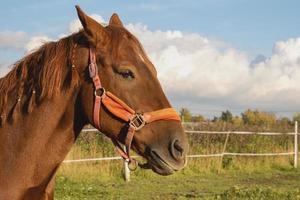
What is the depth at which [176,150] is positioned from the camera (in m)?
3.12

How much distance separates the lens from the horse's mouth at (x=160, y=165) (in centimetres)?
314

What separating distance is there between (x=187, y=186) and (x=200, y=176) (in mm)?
2371

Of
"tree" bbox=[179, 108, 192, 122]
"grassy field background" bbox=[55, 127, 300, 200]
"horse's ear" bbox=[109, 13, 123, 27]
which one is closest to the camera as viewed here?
"horse's ear" bbox=[109, 13, 123, 27]

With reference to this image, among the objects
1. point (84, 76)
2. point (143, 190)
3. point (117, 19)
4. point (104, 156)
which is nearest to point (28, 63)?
point (84, 76)

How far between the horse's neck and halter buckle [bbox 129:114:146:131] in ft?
1.31

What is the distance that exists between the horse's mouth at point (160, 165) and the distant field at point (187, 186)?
668cm

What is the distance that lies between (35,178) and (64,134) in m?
0.33

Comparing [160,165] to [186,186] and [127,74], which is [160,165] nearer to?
[127,74]

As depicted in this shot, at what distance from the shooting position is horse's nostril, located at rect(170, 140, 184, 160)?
3.12 m

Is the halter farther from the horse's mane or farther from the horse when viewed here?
the horse's mane

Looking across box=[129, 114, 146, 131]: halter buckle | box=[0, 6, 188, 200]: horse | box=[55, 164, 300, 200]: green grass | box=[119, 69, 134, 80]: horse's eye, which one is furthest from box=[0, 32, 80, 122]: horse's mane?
box=[55, 164, 300, 200]: green grass

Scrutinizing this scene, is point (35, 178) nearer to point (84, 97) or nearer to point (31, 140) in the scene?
point (31, 140)

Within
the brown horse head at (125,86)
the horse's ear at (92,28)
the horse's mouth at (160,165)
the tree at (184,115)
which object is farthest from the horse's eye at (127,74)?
the tree at (184,115)

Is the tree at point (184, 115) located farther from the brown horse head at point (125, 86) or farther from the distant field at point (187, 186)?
the brown horse head at point (125, 86)
